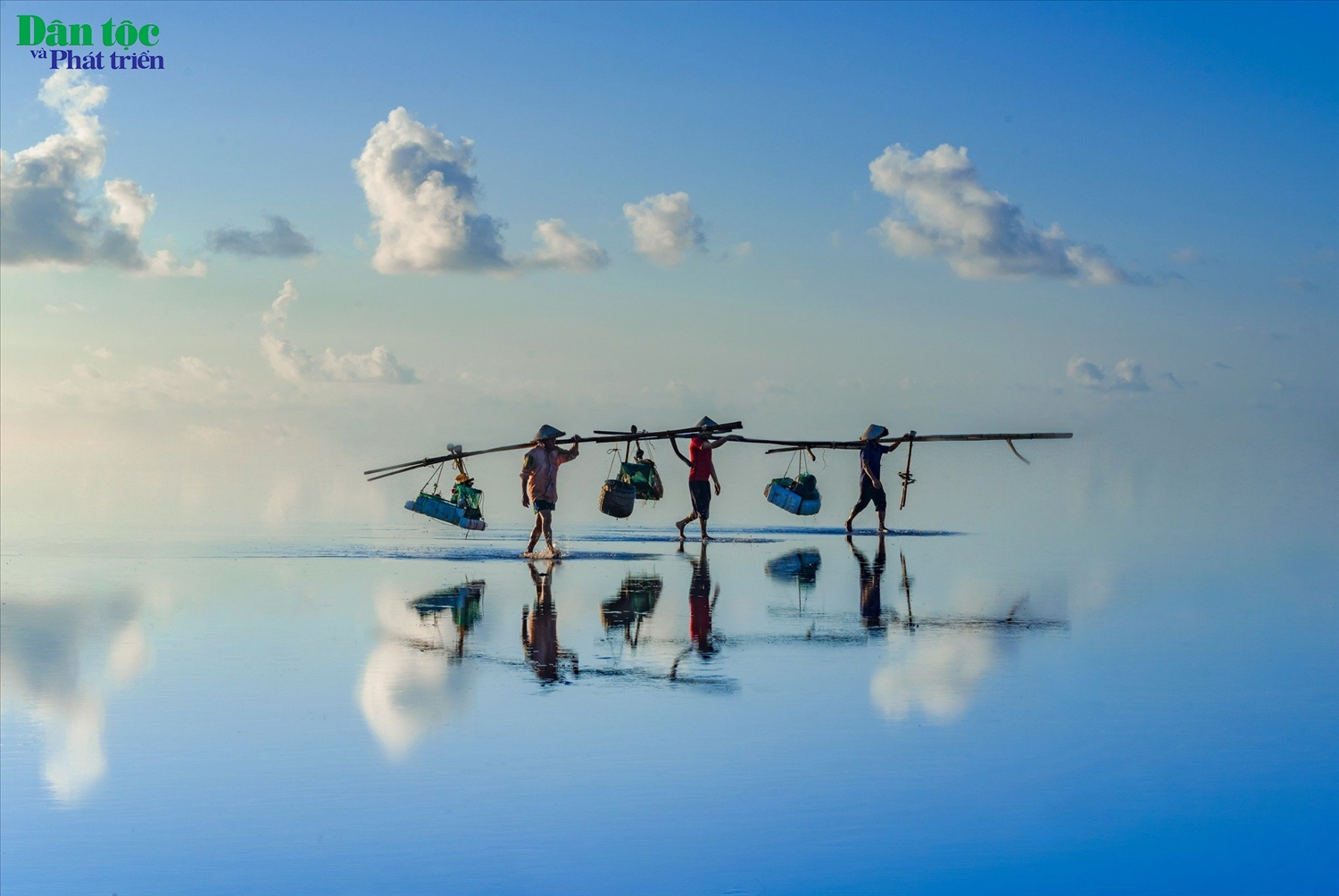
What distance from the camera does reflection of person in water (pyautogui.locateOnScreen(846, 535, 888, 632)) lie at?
14.0 metres

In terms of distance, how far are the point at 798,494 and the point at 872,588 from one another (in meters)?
10.7

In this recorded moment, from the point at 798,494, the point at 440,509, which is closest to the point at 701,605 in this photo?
the point at 440,509

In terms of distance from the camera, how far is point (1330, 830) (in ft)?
21.5

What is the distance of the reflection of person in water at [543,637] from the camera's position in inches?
426

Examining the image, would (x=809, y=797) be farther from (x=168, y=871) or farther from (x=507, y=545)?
(x=507, y=545)

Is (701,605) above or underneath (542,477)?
underneath

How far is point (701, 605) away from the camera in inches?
604

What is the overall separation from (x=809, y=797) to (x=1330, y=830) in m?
2.56

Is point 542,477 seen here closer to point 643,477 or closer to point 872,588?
point 643,477

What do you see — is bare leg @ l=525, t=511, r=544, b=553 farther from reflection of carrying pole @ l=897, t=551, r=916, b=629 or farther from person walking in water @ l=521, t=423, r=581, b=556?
reflection of carrying pole @ l=897, t=551, r=916, b=629

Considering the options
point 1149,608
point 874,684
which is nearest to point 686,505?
point 1149,608

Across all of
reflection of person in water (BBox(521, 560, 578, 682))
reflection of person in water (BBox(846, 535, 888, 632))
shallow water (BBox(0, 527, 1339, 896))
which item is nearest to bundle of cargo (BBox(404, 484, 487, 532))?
reflection of person in water (BBox(846, 535, 888, 632))

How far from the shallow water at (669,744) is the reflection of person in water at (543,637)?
9 centimetres

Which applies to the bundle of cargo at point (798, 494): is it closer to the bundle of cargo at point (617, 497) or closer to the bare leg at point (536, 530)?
the bundle of cargo at point (617, 497)
